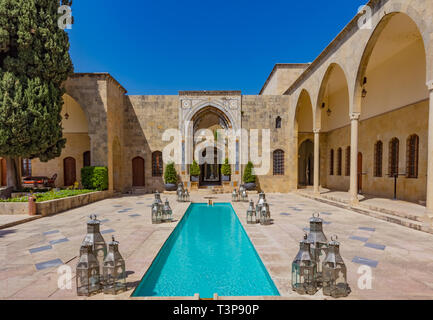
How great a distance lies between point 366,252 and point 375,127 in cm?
895

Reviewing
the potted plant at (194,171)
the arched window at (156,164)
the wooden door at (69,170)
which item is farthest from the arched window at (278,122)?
the wooden door at (69,170)

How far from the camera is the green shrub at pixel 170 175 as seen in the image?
1348cm

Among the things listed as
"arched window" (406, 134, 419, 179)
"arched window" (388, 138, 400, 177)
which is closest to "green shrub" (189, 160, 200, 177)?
"arched window" (388, 138, 400, 177)

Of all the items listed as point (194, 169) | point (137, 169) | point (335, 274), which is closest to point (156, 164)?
point (137, 169)

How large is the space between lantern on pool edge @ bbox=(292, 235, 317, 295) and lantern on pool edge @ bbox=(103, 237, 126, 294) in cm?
235

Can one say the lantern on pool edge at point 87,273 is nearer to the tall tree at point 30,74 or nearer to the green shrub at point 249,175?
the tall tree at point 30,74

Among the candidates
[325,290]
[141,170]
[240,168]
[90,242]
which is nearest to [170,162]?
[141,170]

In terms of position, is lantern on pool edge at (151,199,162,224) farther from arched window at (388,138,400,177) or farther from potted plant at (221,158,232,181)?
arched window at (388,138,400,177)

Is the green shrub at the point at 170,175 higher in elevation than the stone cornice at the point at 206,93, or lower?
lower

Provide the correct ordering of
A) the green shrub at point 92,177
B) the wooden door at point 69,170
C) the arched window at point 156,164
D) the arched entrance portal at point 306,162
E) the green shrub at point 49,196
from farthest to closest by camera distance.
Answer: the arched entrance portal at point 306,162 < the wooden door at point 69,170 < the arched window at point 156,164 < the green shrub at point 92,177 < the green shrub at point 49,196

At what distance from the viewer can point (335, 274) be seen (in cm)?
263

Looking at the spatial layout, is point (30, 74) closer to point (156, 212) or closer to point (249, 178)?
point (156, 212)

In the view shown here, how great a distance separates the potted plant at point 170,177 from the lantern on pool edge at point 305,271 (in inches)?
448
